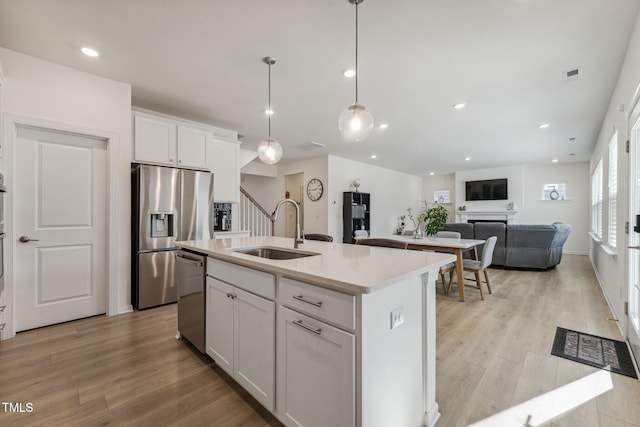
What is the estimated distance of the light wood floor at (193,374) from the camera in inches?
61.9

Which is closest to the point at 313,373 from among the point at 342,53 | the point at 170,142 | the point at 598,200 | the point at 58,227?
the point at 342,53

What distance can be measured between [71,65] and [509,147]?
23.7ft

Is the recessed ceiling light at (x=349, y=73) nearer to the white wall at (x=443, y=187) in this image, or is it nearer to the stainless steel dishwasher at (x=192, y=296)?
the stainless steel dishwasher at (x=192, y=296)

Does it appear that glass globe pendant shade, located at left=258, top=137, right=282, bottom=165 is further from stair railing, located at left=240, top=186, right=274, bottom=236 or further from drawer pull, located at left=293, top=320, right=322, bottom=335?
stair railing, located at left=240, top=186, right=274, bottom=236

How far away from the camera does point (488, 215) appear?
8703mm

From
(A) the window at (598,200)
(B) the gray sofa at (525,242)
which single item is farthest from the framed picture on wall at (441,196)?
(B) the gray sofa at (525,242)

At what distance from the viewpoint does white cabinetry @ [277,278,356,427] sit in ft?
3.66

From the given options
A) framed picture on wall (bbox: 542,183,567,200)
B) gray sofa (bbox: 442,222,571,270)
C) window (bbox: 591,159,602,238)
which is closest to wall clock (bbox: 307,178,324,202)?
gray sofa (bbox: 442,222,571,270)

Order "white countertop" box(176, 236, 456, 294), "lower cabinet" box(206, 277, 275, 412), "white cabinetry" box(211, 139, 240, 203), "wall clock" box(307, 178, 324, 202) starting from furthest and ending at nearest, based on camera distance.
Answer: "wall clock" box(307, 178, 324, 202), "white cabinetry" box(211, 139, 240, 203), "lower cabinet" box(206, 277, 275, 412), "white countertop" box(176, 236, 456, 294)

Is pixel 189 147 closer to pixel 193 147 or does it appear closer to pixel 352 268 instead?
pixel 193 147

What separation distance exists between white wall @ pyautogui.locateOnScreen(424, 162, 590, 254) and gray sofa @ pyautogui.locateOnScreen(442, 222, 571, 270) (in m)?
3.14

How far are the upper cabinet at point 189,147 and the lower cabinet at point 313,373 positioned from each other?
3019 mm

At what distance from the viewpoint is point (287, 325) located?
4.53 feet

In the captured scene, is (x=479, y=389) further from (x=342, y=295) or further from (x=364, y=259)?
(x=342, y=295)
